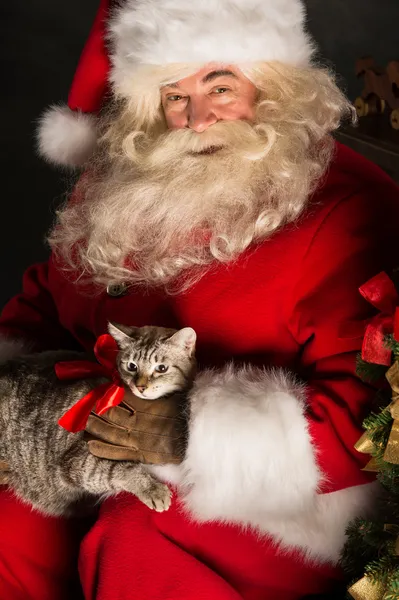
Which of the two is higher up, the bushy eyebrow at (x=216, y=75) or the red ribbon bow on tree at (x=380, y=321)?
the bushy eyebrow at (x=216, y=75)

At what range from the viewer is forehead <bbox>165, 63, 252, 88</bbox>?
1.57 m

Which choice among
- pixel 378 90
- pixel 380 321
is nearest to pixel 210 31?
pixel 380 321

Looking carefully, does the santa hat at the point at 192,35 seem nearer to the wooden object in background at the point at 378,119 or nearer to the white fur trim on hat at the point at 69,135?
the white fur trim on hat at the point at 69,135

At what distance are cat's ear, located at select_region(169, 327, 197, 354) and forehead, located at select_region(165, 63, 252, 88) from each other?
1.68 ft

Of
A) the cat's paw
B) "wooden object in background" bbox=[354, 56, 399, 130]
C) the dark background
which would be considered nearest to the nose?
the cat's paw

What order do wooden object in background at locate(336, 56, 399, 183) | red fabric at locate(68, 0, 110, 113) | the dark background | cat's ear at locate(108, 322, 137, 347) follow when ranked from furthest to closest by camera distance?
the dark background < wooden object in background at locate(336, 56, 399, 183) < red fabric at locate(68, 0, 110, 113) < cat's ear at locate(108, 322, 137, 347)

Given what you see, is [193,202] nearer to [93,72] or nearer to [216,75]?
[216,75]

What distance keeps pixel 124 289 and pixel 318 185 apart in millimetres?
438

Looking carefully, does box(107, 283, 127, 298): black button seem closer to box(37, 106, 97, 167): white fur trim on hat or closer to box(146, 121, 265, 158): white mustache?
box(146, 121, 265, 158): white mustache

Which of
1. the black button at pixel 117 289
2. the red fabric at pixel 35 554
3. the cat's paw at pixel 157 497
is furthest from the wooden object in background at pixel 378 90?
the red fabric at pixel 35 554

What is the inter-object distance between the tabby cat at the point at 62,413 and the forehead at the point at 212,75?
50cm

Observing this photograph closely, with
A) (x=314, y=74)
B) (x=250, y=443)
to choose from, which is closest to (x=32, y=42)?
A: (x=314, y=74)

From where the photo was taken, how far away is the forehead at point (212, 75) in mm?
1574

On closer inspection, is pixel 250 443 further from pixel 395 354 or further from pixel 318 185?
pixel 318 185
